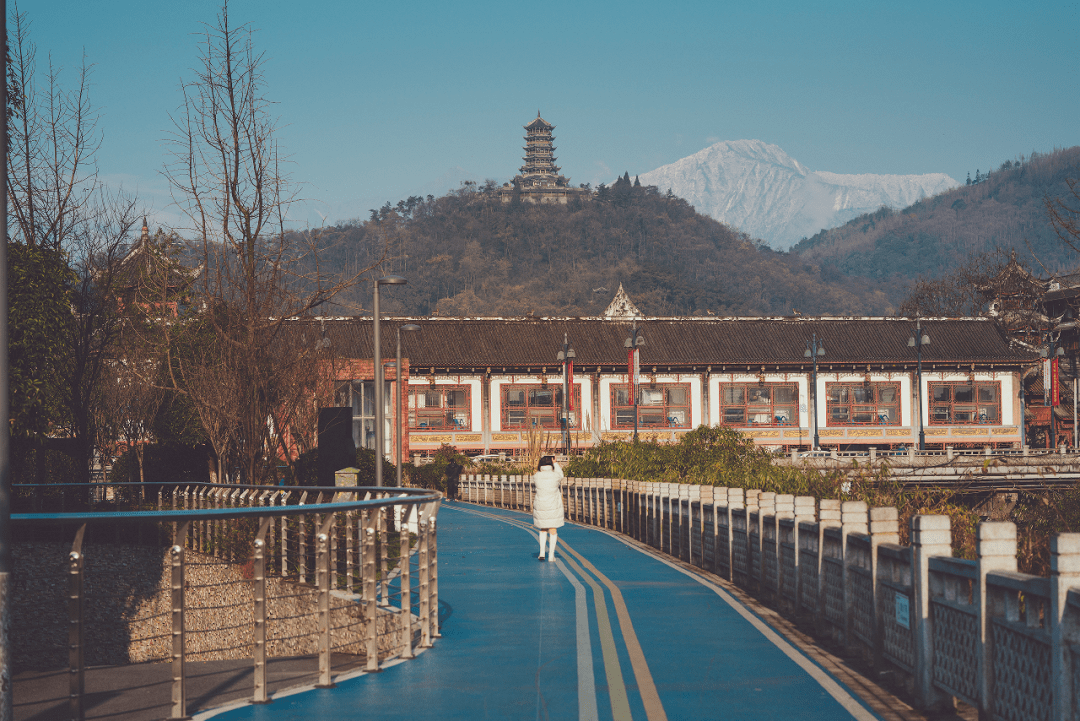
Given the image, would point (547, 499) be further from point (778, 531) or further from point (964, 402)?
point (964, 402)

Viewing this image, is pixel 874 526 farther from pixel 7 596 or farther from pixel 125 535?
pixel 125 535

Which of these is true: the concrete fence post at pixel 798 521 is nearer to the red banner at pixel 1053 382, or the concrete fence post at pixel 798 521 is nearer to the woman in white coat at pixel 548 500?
the woman in white coat at pixel 548 500

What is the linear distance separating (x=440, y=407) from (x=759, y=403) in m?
21.1

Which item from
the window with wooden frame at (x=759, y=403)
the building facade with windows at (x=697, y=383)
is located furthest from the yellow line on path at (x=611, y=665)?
the window with wooden frame at (x=759, y=403)

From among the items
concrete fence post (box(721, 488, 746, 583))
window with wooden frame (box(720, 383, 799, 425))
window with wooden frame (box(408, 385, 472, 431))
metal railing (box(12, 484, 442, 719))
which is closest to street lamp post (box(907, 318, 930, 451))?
window with wooden frame (box(720, 383, 799, 425))

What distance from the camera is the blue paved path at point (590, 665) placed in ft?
28.6

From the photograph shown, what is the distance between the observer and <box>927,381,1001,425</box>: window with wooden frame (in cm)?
7556

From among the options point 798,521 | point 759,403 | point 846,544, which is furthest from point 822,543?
point 759,403

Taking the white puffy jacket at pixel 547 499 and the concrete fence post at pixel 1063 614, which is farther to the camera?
the white puffy jacket at pixel 547 499

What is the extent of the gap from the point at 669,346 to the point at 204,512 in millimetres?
67961

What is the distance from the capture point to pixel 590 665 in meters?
10.6

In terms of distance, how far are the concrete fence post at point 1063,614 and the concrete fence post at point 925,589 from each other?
2.23 meters

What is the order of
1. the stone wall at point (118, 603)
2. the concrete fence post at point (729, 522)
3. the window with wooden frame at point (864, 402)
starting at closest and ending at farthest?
the concrete fence post at point (729, 522) → the stone wall at point (118, 603) → the window with wooden frame at point (864, 402)

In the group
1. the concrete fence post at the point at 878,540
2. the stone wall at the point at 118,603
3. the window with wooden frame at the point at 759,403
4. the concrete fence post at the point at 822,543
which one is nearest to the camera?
the concrete fence post at the point at 878,540
